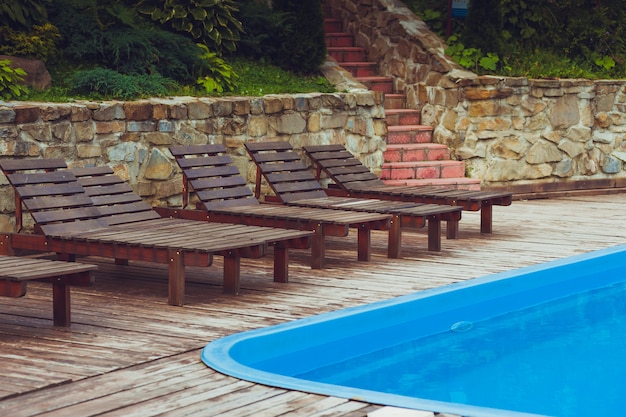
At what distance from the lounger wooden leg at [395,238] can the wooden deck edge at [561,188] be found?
404 cm

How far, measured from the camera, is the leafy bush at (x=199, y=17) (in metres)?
11.4

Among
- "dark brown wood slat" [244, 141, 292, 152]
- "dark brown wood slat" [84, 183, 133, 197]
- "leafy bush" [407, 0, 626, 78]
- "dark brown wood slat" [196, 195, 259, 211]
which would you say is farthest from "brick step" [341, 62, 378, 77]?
"dark brown wood slat" [84, 183, 133, 197]

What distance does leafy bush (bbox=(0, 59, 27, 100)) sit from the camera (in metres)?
9.13

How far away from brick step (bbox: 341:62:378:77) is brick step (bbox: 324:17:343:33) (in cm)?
81

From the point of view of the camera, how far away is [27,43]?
9961mm

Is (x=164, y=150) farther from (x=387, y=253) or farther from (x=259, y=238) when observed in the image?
(x=259, y=238)

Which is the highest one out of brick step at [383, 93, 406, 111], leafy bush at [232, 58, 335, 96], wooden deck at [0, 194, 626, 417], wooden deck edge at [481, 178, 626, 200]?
leafy bush at [232, 58, 335, 96]

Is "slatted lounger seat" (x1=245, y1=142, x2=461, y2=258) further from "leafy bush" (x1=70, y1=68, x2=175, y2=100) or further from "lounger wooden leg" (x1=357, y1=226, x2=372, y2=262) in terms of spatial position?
"leafy bush" (x1=70, y1=68, x2=175, y2=100)

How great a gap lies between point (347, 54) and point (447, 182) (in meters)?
2.39

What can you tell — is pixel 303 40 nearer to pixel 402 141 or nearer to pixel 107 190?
pixel 402 141

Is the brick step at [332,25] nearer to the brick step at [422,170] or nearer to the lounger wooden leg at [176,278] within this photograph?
the brick step at [422,170]

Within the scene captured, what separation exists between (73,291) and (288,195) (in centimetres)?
260

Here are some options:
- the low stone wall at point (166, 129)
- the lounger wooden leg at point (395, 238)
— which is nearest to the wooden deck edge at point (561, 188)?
the low stone wall at point (166, 129)

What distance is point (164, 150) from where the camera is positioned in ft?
31.8
